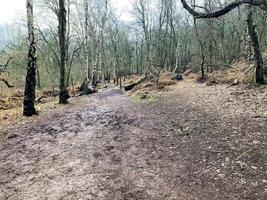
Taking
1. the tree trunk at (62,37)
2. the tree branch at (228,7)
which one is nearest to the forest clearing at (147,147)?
the tree branch at (228,7)

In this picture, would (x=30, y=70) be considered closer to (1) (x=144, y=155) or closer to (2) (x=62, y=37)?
(2) (x=62, y=37)

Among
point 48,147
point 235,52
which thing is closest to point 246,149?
point 48,147

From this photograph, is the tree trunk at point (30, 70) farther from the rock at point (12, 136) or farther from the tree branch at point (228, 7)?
the tree branch at point (228, 7)

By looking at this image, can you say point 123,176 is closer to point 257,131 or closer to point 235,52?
point 257,131

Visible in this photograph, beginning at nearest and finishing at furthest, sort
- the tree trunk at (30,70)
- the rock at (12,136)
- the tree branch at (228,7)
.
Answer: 1. the tree branch at (228,7)
2. the rock at (12,136)
3. the tree trunk at (30,70)

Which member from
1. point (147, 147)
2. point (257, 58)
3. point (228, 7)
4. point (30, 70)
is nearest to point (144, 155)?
point (147, 147)

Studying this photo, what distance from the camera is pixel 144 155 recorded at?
26.6 ft

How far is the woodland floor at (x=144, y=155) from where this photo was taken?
6.16m

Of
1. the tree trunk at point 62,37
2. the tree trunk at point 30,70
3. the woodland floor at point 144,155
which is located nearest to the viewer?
the woodland floor at point 144,155

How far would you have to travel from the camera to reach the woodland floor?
6156mm

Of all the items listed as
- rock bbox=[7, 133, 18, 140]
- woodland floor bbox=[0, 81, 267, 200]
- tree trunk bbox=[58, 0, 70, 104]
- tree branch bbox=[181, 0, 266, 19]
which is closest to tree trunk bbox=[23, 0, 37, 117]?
woodland floor bbox=[0, 81, 267, 200]

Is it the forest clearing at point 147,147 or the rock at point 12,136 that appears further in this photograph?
the rock at point 12,136

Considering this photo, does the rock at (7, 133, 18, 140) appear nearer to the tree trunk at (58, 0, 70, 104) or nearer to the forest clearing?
the forest clearing

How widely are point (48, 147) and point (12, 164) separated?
4.31 feet
